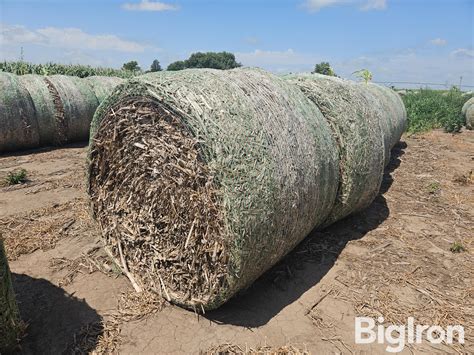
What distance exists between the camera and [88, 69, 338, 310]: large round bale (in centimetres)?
294

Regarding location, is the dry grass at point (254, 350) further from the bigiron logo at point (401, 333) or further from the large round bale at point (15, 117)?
the large round bale at point (15, 117)

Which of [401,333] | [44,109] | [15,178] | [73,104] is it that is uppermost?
[73,104]

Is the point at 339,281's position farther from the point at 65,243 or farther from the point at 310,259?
the point at 65,243

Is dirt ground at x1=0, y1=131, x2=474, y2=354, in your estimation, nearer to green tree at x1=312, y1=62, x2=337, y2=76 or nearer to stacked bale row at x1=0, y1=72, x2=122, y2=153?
stacked bale row at x1=0, y1=72, x2=122, y2=153

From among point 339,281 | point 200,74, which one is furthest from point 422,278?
point 200,74

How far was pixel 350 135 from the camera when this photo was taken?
14.6 ft

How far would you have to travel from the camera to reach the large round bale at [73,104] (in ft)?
34.1

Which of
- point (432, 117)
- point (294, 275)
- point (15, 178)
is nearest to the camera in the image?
point (294, 275)

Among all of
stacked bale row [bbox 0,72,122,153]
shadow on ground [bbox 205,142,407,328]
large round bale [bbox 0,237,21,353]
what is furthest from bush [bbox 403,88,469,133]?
large round bale [bbox 0,237,21,353]

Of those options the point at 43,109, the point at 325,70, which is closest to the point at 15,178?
the point at 43,109

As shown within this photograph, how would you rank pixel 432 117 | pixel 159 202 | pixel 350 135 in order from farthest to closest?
pixel 432 117 → pixel 350 135 → pixel 159 202

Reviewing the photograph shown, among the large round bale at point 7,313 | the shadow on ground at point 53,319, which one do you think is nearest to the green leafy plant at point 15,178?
the shadow on ground at point 53,319

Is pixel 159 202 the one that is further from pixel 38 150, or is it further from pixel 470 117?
pixel 470 117

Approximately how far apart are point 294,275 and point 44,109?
8739 millimetres
